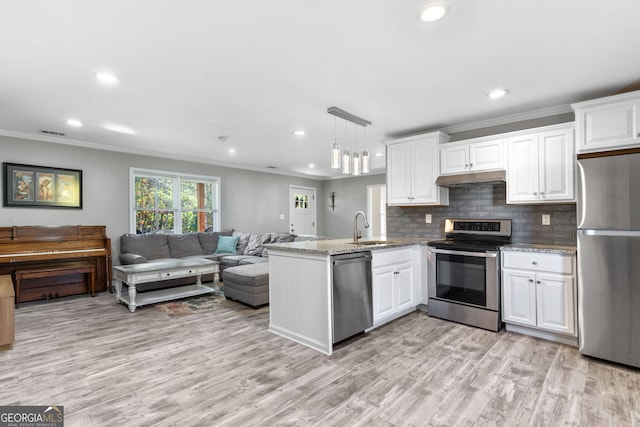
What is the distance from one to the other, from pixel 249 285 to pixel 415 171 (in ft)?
8.61

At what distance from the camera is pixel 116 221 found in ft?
17.6

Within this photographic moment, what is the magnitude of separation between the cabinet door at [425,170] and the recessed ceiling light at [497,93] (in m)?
0.91

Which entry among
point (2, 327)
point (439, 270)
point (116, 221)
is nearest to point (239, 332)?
point (2, 327)

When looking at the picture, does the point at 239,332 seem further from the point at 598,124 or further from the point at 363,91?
the point at 598,124

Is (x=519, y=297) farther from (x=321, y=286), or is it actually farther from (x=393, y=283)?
(x=321, y=286)

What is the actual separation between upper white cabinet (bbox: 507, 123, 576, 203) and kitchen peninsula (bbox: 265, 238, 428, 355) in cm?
120

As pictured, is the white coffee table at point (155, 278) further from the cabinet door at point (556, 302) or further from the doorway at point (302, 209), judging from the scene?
the cabinet door at point (556, 302)

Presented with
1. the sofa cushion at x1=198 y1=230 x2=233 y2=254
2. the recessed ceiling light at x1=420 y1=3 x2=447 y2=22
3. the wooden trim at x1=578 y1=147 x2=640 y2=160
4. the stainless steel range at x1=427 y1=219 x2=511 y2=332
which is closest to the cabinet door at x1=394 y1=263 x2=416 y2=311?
the stainless steel range at x1=427 y1=219 x2=511 y2=332

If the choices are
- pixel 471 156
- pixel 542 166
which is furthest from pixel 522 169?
pixel 471 156

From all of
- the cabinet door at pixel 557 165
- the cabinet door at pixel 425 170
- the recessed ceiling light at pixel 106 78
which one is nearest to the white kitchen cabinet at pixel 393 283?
the cabinet door at pixel 425 170

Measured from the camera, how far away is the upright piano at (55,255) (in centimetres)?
419

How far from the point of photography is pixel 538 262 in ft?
9.79

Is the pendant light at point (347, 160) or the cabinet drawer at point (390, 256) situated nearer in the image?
the pendant light at point (347, 160)

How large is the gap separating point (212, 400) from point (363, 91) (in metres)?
2.79
